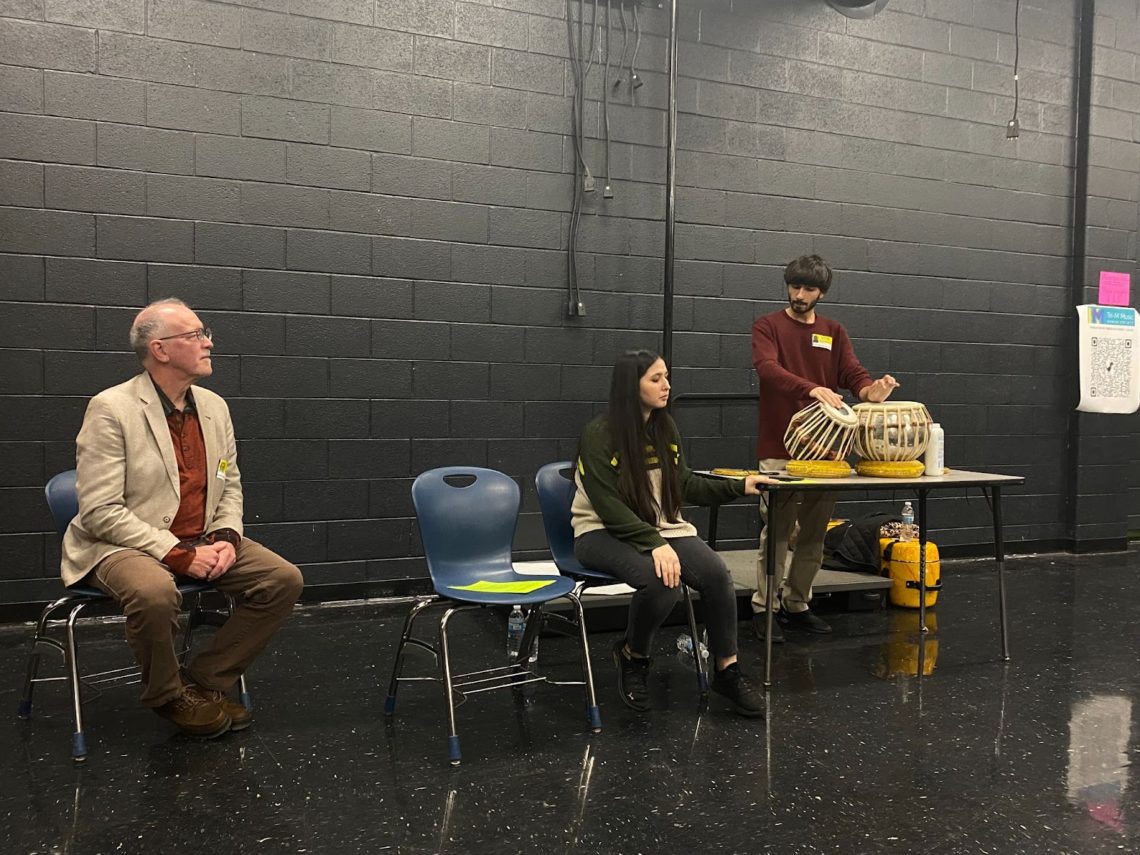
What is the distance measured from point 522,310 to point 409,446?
0.79 m

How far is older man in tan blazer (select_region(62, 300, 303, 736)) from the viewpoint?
2461 mm

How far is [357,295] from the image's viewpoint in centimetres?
413

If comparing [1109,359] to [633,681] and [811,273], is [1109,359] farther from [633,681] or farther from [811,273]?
[633,681]

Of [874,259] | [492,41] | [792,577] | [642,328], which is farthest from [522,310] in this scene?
[874,259]

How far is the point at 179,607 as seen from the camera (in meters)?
2.46

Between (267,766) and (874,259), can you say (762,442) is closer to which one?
(874,259)

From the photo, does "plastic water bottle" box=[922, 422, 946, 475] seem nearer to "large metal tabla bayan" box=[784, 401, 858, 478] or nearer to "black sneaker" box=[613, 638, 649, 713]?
"large metal tabla bayan" box=[784, 401, 858, 478]

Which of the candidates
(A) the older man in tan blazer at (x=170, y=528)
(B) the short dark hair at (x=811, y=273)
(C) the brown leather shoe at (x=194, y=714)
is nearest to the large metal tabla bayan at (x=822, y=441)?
(B) the short dark hair at (x=811, y=273)

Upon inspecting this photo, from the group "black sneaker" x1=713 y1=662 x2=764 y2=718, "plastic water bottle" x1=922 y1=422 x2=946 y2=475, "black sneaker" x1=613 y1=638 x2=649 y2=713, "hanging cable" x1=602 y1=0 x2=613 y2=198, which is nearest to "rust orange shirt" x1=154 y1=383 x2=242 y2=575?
"black sneaker" x1=613 y1=638 x2=649 y2=713

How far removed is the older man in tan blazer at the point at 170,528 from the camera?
96.9 inches

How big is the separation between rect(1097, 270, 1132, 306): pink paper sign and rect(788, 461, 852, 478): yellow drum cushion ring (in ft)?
10.7

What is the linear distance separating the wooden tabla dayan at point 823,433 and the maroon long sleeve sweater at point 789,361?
29cm

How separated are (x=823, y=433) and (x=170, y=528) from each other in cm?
204

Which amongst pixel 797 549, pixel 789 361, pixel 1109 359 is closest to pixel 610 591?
pixel 797 549
